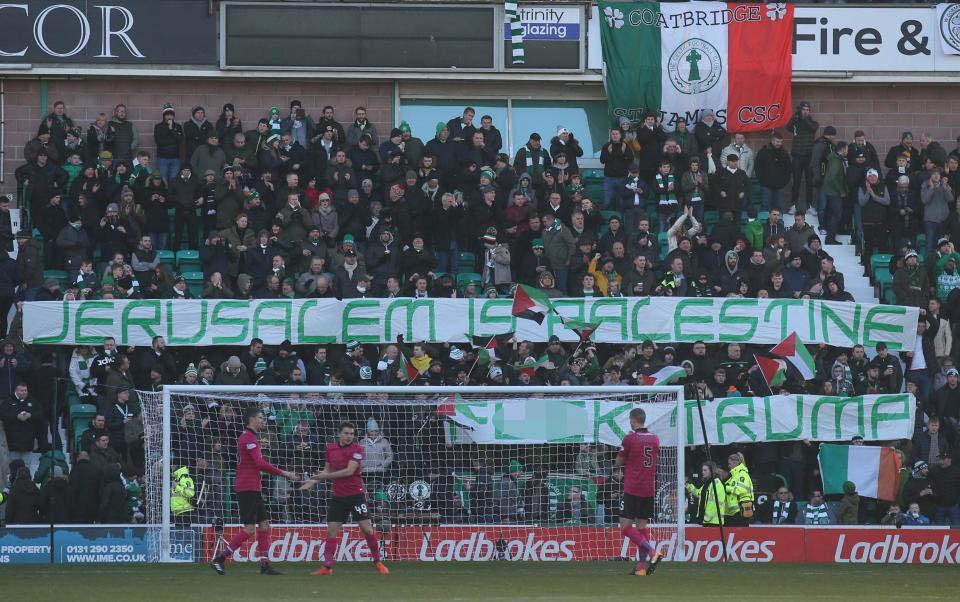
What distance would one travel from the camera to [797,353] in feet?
76.9

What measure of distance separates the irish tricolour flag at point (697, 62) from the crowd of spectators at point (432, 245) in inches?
37.1

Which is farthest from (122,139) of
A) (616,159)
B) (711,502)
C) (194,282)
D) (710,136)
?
(711,502)

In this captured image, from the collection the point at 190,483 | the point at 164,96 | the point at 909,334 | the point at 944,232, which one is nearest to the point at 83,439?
the point at 190,483

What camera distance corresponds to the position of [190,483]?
2108 cm

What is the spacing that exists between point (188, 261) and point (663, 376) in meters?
8.50

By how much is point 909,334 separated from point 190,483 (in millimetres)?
11726

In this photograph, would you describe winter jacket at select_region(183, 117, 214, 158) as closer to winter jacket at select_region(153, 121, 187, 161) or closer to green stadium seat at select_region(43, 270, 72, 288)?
winter jacket at select_region(153, 121, 187, 161)

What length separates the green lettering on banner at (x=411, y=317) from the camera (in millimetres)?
24969

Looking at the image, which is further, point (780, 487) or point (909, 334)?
point (909, 334)

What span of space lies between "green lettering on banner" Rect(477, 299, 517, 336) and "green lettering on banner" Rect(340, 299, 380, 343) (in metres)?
1.63

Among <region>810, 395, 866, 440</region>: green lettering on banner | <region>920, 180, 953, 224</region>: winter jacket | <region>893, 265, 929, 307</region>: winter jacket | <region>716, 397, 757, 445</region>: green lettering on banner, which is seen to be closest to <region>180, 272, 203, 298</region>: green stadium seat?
<region>716, 397, 757, 445</region>: green lettering on banner

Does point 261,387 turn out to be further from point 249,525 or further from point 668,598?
point 668,598

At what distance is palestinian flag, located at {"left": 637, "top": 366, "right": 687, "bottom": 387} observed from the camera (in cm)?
2336

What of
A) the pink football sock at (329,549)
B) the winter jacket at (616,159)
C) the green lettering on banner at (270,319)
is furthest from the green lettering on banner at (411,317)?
the pink football sock at (329,549)
